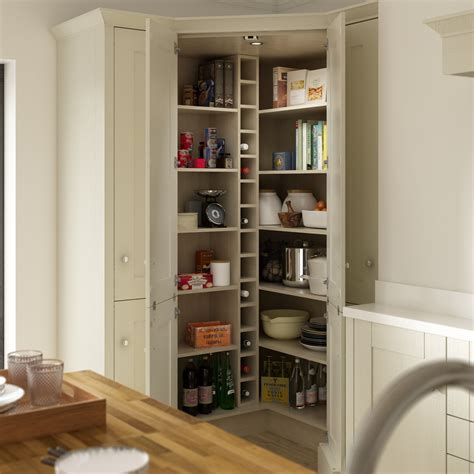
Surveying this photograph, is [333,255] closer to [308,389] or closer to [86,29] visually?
[308,389]

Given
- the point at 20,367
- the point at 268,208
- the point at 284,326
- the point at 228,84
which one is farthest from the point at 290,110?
the point at 20,367

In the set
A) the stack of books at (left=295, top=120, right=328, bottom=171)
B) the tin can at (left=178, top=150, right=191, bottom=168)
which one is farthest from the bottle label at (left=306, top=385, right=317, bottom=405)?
the tin can at (left=178, top=150, right=191, bottom=168)

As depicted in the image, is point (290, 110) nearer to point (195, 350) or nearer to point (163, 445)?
point (195, 350)

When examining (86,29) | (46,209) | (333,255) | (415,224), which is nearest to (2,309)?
(46,209)

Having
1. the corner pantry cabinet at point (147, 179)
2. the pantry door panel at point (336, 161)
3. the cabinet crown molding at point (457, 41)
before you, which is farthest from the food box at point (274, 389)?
the cabinet crown molding at point (457, 41)

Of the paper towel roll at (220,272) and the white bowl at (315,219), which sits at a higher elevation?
the white bowl at (315,219)

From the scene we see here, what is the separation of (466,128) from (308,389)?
2.06 metres

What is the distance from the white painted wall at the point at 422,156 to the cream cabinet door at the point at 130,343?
1.32 m

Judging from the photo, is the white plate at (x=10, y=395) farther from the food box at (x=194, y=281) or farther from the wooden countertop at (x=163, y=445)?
the food box at (x=194, y=281)

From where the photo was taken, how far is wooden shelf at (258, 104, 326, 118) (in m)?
4.36

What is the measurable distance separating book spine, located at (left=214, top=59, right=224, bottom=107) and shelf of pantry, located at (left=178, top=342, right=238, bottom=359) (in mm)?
1470

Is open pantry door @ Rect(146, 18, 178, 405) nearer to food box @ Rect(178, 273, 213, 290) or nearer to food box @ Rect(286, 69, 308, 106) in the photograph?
food box @ Rect(178, 273, 213, 290)

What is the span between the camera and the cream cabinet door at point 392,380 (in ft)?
10.1

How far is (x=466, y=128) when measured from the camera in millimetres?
3268
